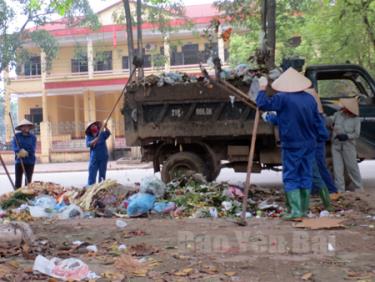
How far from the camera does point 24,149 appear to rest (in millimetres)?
10031

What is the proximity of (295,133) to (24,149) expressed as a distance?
6024 mm

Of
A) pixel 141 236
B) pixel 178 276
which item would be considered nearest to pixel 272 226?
pixel 141 236

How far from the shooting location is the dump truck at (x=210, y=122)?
8906mm

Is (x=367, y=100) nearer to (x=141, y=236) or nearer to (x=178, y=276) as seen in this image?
(x=141, y=236)

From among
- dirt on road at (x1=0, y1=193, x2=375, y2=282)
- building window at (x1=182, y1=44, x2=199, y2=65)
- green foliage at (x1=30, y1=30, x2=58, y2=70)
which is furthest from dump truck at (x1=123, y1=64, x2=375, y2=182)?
building window at (x1=182, y1=44, x2=199, y2=65)

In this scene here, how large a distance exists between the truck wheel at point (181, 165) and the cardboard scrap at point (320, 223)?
3761mm

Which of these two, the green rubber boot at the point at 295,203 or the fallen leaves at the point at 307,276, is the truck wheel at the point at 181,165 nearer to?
the green rubber boot at the point at 295,203

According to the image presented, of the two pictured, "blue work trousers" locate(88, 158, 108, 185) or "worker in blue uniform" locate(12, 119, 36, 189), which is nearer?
"worker in blue uniform" locate(12, 119, 36, 189)

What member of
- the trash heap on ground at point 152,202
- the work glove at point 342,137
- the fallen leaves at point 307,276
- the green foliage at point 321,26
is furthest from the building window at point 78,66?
the fallen leaves at point 307,276

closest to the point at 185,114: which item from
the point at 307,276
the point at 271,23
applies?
the point at 271,23

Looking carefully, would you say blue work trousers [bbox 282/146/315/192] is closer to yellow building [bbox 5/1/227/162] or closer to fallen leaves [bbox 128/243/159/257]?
fallen leaves [bbox 128/243/159/257]

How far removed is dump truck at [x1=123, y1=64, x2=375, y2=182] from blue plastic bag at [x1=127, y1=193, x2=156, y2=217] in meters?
2.36

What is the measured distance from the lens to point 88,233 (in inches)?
220

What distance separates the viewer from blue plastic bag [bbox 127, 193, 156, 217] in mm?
6746
